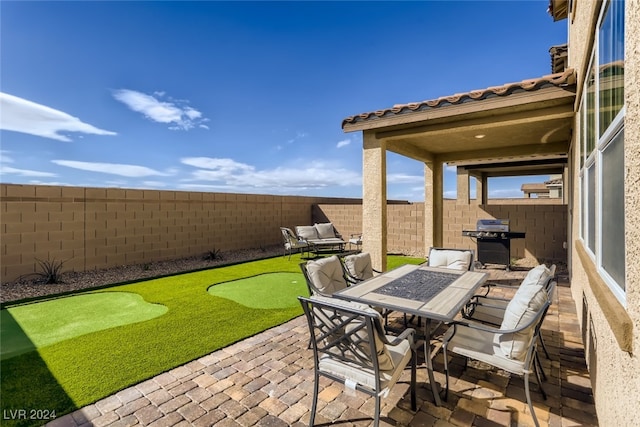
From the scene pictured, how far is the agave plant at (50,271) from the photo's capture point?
643cm

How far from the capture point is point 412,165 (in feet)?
31.2

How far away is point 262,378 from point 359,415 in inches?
39.5

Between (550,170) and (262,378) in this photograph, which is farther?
(550,170)

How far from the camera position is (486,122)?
5.18 m

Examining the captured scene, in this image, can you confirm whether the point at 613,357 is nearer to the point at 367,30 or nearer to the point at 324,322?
the point at 324,322

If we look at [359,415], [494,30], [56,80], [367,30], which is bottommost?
[359,415]

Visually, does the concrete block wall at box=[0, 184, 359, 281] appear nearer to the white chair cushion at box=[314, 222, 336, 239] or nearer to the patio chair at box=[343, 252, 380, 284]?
the white chair cushion at box=[314, 222, 336, 239]

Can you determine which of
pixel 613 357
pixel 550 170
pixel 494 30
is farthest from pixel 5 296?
pixel 550 170

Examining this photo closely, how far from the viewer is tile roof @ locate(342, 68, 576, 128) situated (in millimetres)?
4266

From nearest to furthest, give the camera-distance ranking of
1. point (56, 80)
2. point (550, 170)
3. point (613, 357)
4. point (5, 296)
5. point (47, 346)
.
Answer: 1. point (613, 357)
2. point (47, 346)
3. point (5, 296)
4. point (56, 80)
5. point (550, 170)

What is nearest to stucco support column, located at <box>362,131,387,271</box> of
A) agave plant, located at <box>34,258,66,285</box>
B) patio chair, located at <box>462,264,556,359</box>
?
patio chair, located at <box>462,264,556,359</box>

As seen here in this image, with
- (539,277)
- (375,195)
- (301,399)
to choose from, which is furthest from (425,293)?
(375,195)

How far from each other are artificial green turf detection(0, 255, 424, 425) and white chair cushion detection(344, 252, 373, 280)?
1.20m

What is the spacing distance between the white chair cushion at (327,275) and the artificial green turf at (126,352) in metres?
1.08
